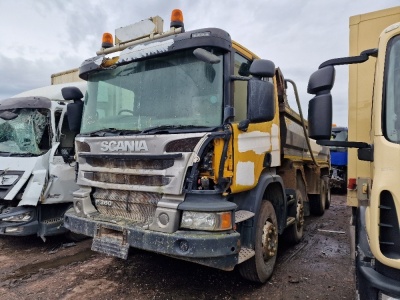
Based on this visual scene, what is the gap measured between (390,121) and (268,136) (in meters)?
1.87

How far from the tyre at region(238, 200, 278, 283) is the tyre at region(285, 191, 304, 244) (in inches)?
50.9

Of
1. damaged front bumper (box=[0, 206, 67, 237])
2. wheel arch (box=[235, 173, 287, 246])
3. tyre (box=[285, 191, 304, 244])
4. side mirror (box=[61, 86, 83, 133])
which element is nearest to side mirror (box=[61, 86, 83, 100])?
side mirror (box=[61, 86, 83, 133])

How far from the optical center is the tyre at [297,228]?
5023 mm

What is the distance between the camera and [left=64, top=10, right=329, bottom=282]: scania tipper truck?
287 centimetres

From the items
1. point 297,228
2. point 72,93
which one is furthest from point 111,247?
point 297,228

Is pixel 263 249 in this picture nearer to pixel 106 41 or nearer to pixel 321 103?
pixel 321 103

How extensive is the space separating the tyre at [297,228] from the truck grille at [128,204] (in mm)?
2735

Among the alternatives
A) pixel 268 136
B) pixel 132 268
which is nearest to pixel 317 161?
pixel 268 136

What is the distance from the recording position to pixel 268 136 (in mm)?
3857

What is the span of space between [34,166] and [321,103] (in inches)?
173

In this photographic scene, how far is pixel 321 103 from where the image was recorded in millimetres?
2230

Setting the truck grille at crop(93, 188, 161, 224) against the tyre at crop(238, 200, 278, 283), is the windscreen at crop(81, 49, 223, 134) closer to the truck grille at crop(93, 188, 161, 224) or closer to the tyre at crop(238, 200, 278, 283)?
the truck grille at crop(93, 188, 161, 224)

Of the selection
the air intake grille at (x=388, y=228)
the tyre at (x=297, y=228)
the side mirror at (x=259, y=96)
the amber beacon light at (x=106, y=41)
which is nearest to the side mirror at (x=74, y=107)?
the amber beacon light at (x=106, y=41)

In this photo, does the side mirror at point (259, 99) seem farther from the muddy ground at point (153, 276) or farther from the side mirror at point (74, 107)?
the side mirror at point (74, 107)
